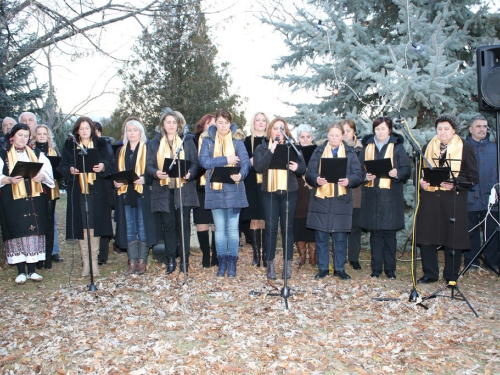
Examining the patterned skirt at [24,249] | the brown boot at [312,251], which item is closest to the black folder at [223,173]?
the brown boot at [312,251]

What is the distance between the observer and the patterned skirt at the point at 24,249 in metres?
6.71

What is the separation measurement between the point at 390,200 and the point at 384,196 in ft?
0.31

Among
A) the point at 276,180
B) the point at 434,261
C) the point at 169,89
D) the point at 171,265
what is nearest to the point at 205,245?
the point at 171,265

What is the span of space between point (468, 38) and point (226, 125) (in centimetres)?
501

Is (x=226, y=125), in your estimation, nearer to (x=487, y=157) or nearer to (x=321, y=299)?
(x=321, y=299)

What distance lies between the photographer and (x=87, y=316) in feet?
17.3

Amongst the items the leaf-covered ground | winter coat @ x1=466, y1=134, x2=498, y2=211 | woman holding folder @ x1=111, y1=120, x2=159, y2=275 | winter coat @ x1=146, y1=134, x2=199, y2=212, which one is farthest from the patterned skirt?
winter coat @ x1=466, y1=134, x2=498, y2=211

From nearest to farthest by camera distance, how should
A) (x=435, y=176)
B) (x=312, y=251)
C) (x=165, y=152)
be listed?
(x=435, y=176), (x=165, y=152), (x=312, y=251)

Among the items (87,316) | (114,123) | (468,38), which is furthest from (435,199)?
(114,123)

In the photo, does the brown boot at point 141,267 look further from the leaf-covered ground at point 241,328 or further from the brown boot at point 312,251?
the brown boot at point 312,251

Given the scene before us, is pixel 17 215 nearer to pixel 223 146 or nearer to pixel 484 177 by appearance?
pixel 223 146

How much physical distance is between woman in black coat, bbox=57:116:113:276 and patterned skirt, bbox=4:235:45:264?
0.42m

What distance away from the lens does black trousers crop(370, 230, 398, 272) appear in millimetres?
6828

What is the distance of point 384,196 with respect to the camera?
22.0 feet
